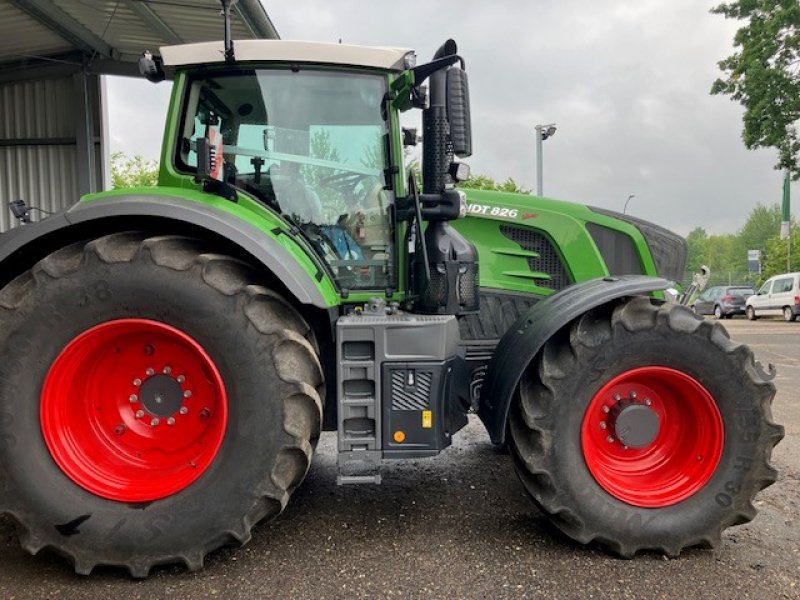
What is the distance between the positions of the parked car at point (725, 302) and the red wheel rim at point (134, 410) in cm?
2402

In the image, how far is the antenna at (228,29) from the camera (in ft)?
9.28

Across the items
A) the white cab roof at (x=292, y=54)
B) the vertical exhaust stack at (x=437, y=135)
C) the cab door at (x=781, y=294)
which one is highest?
the white cab roof at (x=292, y=54)

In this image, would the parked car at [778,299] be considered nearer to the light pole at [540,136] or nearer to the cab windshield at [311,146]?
the light pole at [540,136]

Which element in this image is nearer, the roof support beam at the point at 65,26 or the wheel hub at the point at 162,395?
the wheel hub at the point at 162,395

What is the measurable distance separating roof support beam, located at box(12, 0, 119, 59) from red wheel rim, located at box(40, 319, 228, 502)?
7.91 m

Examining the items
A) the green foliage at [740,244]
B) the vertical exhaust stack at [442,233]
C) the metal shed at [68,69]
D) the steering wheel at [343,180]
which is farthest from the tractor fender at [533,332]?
the green foliage at [740,244]

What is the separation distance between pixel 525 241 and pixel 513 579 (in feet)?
6.73

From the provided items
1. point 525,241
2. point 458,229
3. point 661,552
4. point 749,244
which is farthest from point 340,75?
point 749,244

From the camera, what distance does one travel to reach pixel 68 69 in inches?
430

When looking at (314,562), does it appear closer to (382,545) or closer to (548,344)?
(382,545)

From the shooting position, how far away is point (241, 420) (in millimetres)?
2791

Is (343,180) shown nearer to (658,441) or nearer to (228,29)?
(228,29)

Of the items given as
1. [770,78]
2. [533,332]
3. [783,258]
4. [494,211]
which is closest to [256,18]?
[494,211]

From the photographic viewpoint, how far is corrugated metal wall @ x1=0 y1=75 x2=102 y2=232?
11.4 metres
